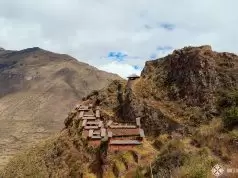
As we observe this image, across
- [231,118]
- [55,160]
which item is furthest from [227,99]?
[55,160]

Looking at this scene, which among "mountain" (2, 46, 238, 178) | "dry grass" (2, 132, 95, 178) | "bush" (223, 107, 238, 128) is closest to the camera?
"bush" (223, 107, 238, 128)

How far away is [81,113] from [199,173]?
19933mm

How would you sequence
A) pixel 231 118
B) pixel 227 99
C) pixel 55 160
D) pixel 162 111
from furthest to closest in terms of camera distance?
pixel 55 160 < pixel 162 111 < pixel 227 99 < pixel 231 118
